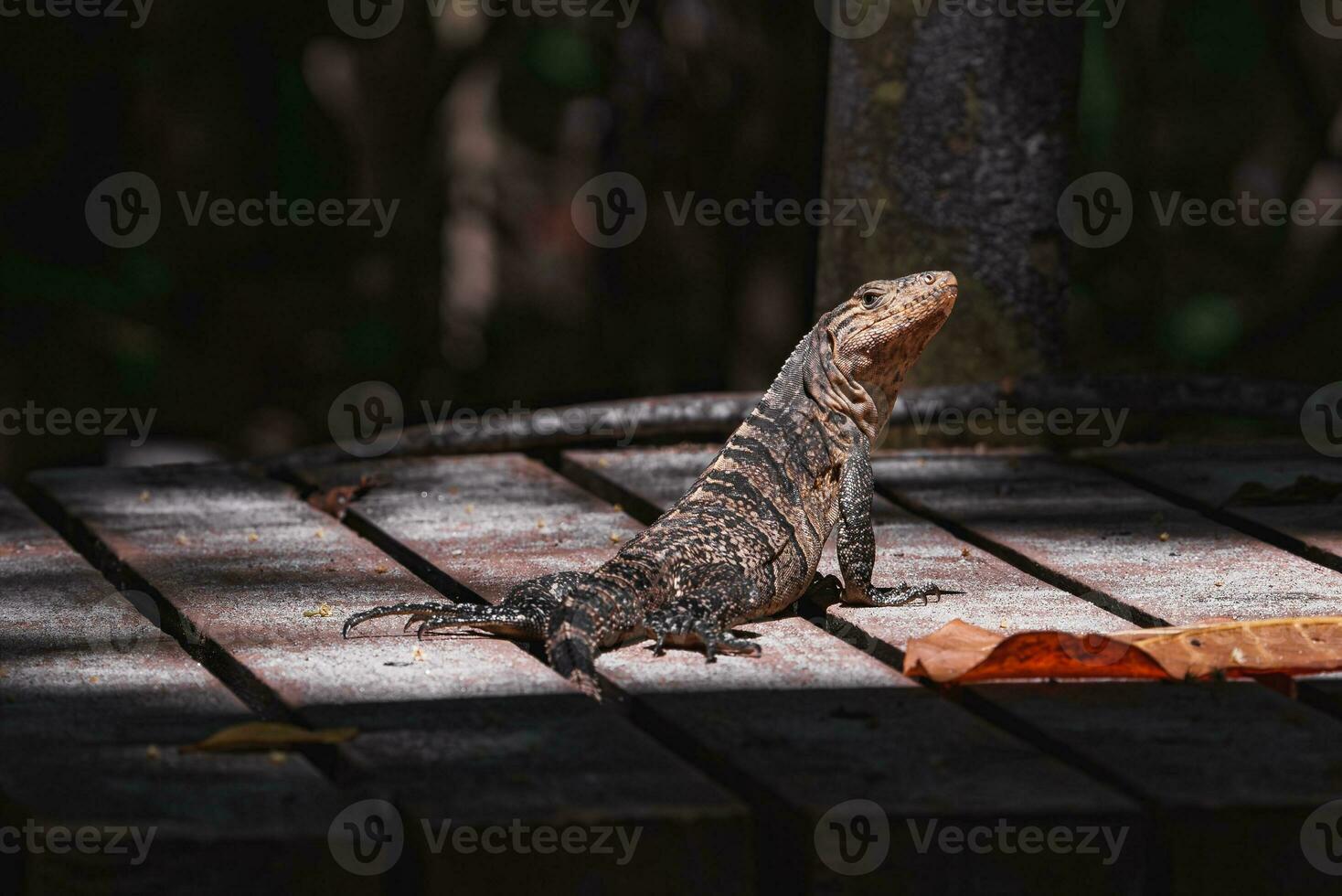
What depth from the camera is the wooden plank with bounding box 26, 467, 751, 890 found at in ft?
9.61

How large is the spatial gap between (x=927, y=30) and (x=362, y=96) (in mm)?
2231

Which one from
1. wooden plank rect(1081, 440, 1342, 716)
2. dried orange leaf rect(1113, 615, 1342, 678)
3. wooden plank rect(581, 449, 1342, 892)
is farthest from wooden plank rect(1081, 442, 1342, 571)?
dried orange leaf rect(1113, 615, 1342, 678)

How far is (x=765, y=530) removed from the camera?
182 inches

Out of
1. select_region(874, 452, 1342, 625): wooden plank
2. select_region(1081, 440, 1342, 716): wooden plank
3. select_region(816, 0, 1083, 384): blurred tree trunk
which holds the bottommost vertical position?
select_region(874, 452, 1342, 625): wooden plank

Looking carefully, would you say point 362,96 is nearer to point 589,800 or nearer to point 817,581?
point 817,581

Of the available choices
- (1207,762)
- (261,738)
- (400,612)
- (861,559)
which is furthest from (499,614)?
(1207,762)

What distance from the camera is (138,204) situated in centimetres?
695

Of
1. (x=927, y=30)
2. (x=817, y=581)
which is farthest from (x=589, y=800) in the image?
(x=927, y=30)

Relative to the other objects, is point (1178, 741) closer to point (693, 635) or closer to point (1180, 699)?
point (1180, 699)

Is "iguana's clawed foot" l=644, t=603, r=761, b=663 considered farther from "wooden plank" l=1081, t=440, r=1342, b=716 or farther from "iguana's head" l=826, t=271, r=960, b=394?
"wooden plank" l=1081, t=440, r=1342, b=716

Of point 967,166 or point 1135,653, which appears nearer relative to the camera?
point 1135,653

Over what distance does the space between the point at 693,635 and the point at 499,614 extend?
43cm

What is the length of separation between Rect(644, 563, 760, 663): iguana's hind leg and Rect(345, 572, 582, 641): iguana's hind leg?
0.76 ft

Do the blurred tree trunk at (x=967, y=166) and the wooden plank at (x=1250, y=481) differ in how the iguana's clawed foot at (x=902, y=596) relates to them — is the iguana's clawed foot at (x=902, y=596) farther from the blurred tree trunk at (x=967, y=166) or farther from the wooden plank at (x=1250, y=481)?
the blurred tree trunk at (x=967, y=166)
